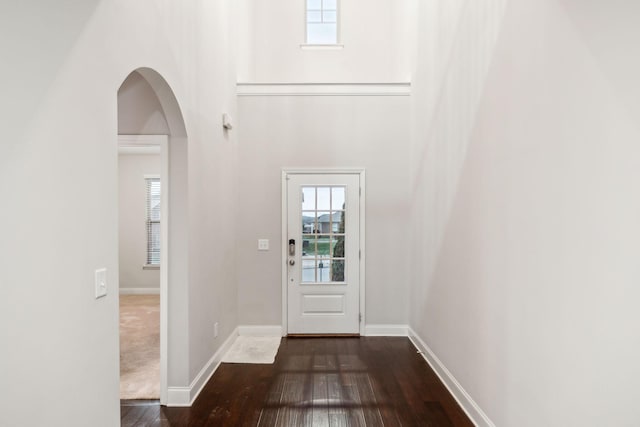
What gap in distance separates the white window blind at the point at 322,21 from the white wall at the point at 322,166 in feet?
4.93

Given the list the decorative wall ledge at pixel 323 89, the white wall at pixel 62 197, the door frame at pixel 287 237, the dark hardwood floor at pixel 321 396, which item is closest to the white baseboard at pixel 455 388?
the dark hardwood floor at pixel 321 396

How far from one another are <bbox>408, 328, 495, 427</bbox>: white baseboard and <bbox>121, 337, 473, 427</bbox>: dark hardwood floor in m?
0.04

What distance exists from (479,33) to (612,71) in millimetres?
1285

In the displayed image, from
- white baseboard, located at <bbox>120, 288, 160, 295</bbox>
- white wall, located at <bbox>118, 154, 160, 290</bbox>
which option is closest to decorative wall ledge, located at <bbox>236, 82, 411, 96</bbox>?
white wall, located at <bbox>118, 154, 160, 290</bbox>

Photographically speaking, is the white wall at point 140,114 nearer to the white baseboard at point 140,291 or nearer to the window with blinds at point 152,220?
the window with blinds at point 152,220

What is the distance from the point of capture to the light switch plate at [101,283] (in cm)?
149

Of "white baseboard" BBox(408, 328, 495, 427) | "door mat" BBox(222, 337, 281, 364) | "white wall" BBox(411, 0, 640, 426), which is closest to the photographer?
"white wall" BBox(411, 0, 640, 426)

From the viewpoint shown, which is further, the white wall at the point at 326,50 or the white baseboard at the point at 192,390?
the white wall at the point at 326,50

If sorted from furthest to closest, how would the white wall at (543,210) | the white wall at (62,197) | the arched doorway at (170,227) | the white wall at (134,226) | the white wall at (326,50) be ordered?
the white wall at (134,226)
the white wall at (326,50)
the arched doorway at (170,227)
the white wall at (543,210)
the white wall at (62,197)

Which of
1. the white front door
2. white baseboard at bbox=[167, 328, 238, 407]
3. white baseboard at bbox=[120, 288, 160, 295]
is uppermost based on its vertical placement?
the white front door

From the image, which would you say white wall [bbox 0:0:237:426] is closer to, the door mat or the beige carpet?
the beige carpet

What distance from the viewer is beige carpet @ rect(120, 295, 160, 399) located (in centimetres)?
282

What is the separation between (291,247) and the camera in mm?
4129

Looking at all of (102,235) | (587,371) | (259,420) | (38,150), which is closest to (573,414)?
(587,371)
